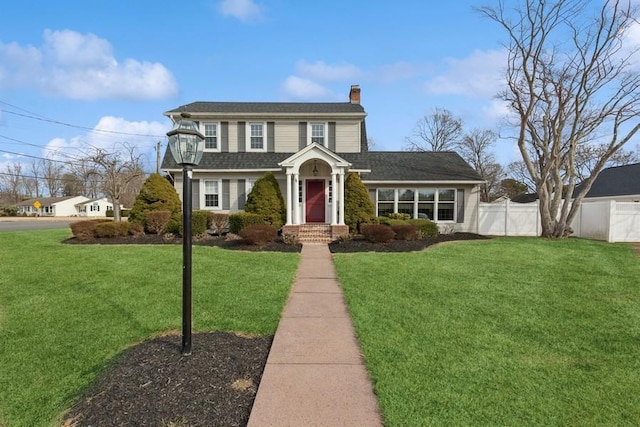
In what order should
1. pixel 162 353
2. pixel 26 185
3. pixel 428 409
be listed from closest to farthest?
pixel 428 409
pixel 162 353
pixel 26 185

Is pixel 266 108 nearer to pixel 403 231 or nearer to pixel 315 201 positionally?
pixel 315 201

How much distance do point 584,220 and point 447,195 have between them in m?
6.61

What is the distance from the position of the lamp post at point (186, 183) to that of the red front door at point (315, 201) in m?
12.7

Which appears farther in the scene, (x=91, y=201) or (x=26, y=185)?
(x=26, y=185)

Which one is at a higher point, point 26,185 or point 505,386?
point 26,185

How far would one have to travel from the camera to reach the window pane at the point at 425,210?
17.4 meters

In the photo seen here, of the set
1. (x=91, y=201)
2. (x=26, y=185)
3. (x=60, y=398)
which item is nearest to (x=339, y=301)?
(x=60, y=398)

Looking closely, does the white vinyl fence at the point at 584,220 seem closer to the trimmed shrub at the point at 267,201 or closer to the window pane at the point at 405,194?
the window pane at the point at 405,194

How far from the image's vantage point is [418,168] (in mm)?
18328

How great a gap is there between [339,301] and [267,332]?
5.88 ft

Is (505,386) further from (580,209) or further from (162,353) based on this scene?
(580,209)

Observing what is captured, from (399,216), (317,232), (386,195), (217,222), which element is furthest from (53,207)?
(399,216)

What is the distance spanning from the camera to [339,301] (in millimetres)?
6215

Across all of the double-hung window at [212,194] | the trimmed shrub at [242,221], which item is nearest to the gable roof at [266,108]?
the double-hung window at [212,194]
